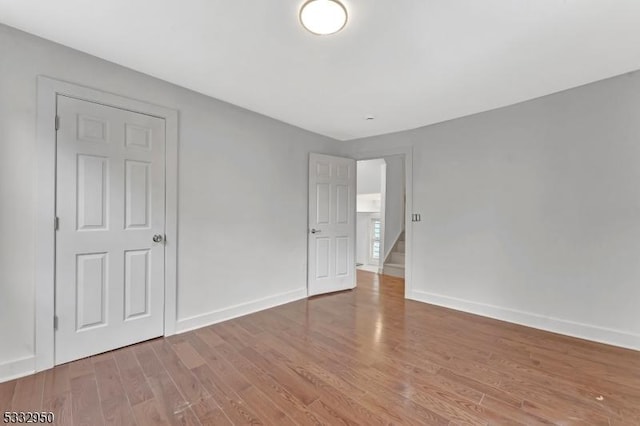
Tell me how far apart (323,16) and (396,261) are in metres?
4.67

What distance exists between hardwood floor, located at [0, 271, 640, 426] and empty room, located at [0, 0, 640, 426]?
0.02 metres

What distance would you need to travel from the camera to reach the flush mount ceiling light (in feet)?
5.27

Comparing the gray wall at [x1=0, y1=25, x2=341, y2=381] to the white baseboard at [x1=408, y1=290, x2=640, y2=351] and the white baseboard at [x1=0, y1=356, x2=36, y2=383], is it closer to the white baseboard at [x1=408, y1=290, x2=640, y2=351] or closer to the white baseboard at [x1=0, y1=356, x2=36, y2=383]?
the white baseboard at [x1=0, y1=356, x2=36, y2=383]

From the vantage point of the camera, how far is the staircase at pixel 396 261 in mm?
5250

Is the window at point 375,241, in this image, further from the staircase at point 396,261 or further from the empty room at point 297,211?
the empty room at point 297,211

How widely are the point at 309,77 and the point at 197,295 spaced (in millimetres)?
2332

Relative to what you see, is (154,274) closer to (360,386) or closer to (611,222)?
(360,386)

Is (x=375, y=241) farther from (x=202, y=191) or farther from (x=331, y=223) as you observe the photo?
(x=202, y=191)

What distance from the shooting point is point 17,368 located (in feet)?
6.42

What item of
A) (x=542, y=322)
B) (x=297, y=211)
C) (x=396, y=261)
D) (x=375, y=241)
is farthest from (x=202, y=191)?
(x=375, y=241)

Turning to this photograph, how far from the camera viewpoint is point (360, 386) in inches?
75.3

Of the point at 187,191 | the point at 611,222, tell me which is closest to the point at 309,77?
the point at 187,191

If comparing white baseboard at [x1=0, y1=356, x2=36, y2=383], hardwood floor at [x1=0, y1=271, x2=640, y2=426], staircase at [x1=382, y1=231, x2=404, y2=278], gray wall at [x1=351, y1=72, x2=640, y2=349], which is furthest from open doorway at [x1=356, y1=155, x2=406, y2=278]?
white baseboard at [x1=0, y1=356, x2=36, y2=383]

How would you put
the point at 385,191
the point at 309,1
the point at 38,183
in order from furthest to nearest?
the point at 385,191
the point at 38,183
the point at 309,1
